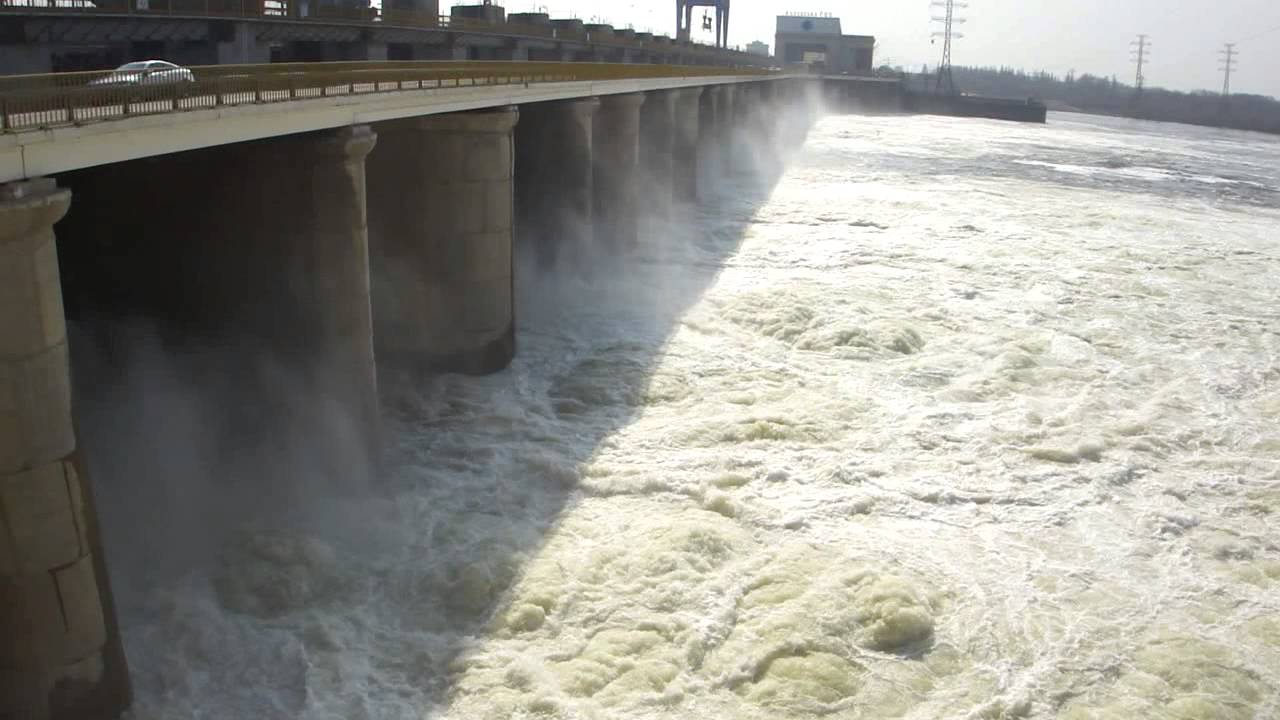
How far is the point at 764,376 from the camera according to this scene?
72.3 feet

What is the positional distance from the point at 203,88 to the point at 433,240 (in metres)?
9.13

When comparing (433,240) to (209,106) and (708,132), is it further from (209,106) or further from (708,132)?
(708,132)

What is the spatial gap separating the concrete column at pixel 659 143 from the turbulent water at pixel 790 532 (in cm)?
1470

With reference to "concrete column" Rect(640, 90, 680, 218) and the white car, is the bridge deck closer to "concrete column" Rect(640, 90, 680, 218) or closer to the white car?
the white car

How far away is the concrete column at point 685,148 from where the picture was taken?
47.7 metres

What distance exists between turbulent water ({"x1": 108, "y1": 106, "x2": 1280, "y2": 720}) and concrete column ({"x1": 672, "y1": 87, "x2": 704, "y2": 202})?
18109 mm

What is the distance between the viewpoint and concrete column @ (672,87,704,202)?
47719mm

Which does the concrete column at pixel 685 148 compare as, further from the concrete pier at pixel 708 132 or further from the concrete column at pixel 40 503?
the concrete column at pixel 40 503

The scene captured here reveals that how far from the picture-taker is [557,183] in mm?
31109

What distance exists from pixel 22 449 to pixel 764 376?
14295mm

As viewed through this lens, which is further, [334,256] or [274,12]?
[274,12]

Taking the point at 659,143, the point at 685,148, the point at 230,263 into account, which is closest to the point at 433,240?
the point at 230,263

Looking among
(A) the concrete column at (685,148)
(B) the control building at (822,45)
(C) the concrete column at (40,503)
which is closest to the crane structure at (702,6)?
(B) the control building at (822,45)

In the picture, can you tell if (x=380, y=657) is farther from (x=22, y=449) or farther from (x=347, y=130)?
(x=347, y=130)
